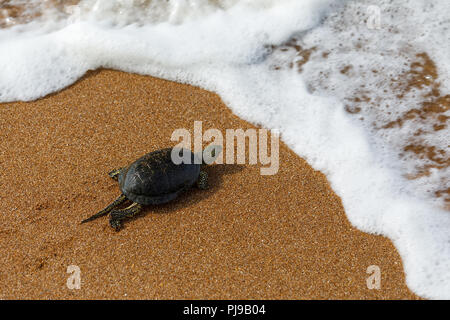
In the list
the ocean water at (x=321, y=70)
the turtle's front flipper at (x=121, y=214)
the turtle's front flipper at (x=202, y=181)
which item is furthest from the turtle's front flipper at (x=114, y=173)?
the ocean water at (x=321, y=70)

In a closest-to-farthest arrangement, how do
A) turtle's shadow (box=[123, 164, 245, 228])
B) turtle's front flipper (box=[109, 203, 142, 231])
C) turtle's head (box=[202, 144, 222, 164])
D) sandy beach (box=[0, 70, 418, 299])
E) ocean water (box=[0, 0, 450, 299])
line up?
sandy beach (box=[0, 70, 418, 299])
turtle's front flipper (box=[109, 203, 142, 231])
turtle's shadow (box=[123, 164, 245, 228])
ocean water (box=[0, 0, 450, 299])
turtle's head (box=[202, 144, 222, 164])

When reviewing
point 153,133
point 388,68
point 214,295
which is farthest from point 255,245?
point 388,68

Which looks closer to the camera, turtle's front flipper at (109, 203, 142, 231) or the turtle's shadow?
turtle's front flipper at (109, 203, 142, 231)

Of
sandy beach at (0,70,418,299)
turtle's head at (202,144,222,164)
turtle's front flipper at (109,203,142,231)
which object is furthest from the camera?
turtle's head at (202,144,222,164)

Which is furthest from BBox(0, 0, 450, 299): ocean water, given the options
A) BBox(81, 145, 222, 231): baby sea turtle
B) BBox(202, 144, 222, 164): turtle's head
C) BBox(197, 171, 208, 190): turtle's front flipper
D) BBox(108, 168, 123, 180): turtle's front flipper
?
BBox(108, 168, 123, 180): turtle's front flipper

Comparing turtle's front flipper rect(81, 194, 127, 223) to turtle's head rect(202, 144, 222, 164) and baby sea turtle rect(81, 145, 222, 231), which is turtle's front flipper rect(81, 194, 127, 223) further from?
turtle's head rect(202, 144, 222, 164)

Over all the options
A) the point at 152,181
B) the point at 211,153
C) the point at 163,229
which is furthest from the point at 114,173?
the point at 211,153

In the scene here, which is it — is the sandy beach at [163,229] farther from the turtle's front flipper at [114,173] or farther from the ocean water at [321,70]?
the ocean water at [321,70]
